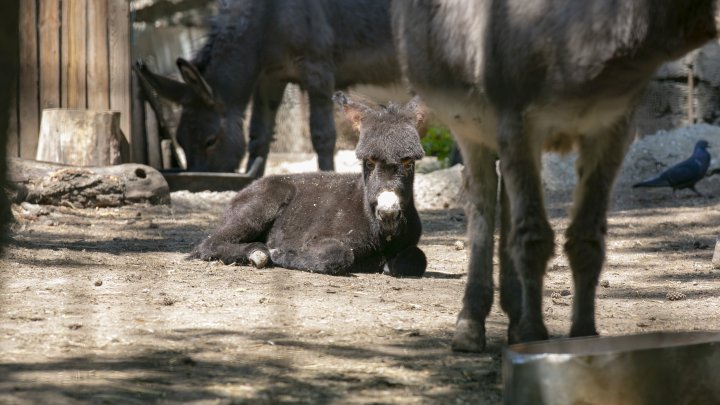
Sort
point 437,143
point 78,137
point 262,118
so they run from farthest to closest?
point 437,143, point 262,118, point 78,137

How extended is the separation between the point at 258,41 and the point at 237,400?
819cm

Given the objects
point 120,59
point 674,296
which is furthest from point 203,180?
point 674,296

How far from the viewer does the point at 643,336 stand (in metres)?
3.42

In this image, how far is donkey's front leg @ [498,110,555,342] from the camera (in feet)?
12.1

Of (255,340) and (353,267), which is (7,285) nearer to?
(255,340)

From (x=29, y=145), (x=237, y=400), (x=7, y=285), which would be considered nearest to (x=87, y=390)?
(x=237, y=400)

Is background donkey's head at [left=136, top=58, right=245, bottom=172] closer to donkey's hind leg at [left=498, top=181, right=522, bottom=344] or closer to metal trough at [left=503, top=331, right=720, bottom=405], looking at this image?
donkey's hind leg at [left=498, top=181, right=522, bottom=344]

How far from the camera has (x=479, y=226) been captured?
4305mm

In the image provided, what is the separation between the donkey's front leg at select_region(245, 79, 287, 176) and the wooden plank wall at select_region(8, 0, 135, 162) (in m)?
1.47

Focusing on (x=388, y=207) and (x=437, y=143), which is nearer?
→ (x=388, y=207)

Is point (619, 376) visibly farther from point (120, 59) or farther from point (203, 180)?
point (120, 59)

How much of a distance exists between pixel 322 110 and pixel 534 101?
24.2 ft

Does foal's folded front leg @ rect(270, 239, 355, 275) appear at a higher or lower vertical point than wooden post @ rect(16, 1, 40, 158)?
lower

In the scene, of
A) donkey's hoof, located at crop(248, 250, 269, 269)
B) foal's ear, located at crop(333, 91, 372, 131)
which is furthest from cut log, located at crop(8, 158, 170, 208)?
foal's ear, located at crop(333, 91, 372, 131)
